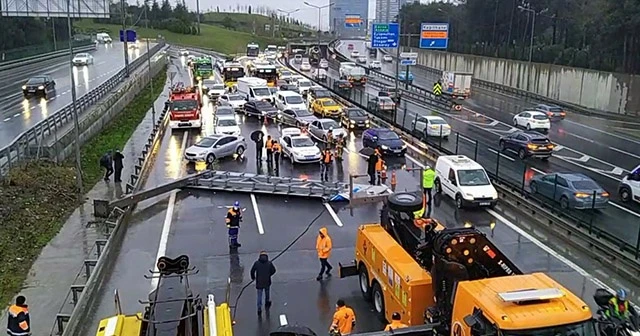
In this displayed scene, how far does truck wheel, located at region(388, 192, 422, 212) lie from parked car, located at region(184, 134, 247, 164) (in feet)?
59.8

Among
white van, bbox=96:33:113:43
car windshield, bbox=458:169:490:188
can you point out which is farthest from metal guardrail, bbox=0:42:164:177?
white van, bbox=96:33:113:43

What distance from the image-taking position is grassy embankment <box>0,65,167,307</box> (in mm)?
17797

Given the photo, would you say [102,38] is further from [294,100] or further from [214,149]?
[214,149]

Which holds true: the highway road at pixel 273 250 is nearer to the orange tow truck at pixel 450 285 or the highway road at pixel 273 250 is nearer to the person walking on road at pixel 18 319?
the orange tow truck at pixel 450 285

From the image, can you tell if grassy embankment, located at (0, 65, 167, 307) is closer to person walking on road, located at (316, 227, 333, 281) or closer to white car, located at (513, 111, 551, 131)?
person walking on road, located at (316, 227, 333, 281)

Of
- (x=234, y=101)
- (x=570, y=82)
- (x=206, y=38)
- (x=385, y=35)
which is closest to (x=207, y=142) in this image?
(x=234, y=101)

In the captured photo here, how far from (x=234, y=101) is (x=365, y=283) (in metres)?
38.6

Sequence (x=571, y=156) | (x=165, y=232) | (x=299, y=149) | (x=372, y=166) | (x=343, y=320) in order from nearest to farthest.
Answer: (x=343, y=320) < (x=165, y=232) < (x=372, y=166) < (x=299, y=149) < (x=571, y=156)

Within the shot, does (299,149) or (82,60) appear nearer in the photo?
(299,149)

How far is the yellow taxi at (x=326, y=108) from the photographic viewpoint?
46656 mm

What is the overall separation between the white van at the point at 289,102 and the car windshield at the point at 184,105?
23.0 feet

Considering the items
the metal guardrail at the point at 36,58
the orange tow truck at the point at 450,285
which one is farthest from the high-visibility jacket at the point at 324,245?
the metal guardrail at the point at 36,58

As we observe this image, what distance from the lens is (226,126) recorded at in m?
38.3

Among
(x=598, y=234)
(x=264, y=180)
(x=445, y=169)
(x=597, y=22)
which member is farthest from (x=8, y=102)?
(x=597, y=22)
